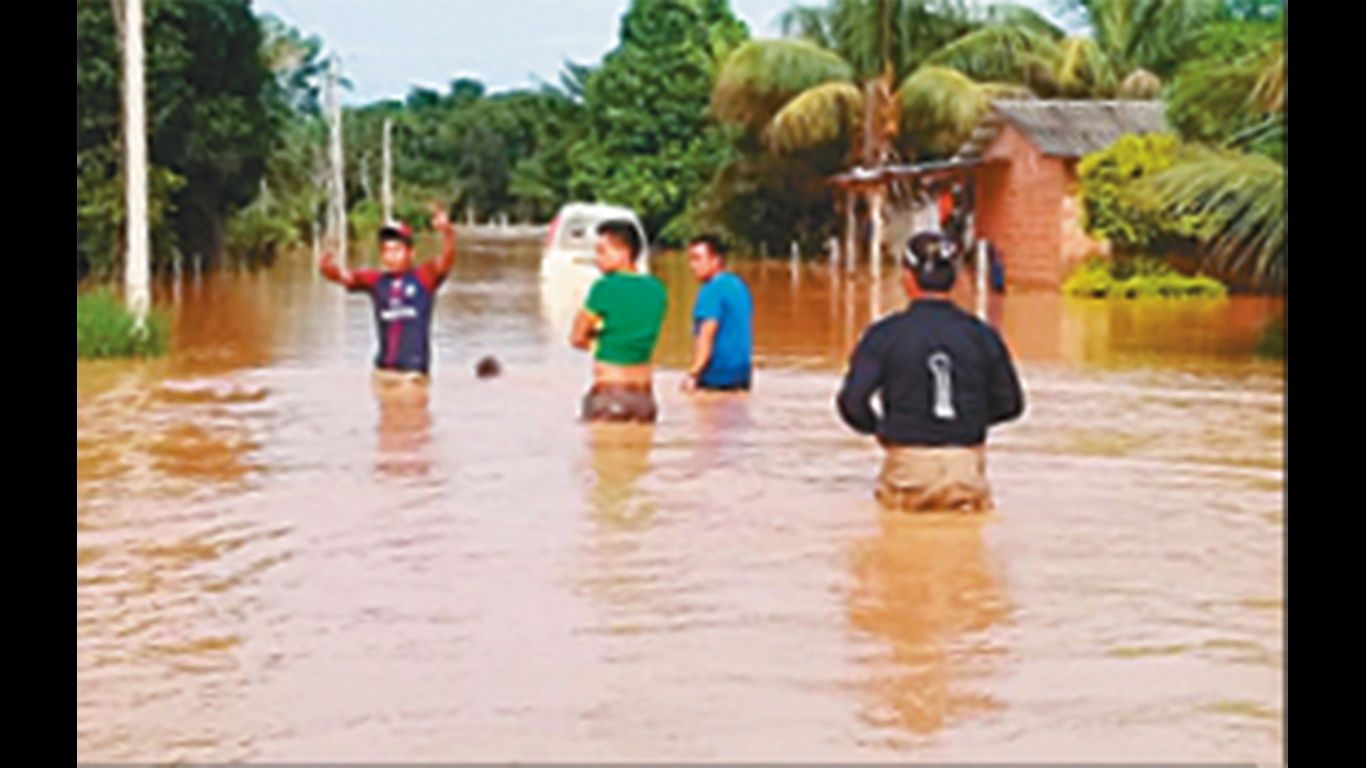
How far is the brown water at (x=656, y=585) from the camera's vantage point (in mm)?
6902

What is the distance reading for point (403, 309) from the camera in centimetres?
1642

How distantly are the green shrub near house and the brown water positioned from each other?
64.1 ft

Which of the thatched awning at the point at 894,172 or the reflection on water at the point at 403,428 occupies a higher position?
the thatched awning at the point at 894,172

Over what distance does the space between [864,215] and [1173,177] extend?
32.0m

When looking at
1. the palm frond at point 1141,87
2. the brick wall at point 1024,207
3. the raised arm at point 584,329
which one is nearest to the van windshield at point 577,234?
the brick wall at point 1024,207

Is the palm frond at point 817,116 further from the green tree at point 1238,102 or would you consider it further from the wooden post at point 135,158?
the wooden post at point 135,158

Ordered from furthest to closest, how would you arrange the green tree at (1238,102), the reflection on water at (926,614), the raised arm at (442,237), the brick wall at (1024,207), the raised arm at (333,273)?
the brick wall at (1024,207), the green tree at (1238,102), the raised arm at (333,273), the raised arm at (442,237), the reflection on water at (926,614)

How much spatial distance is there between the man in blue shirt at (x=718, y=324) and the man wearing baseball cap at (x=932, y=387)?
5202 mm

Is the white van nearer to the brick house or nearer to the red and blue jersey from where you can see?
the brick house

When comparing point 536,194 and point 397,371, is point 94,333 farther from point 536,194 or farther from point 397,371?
point 536,194

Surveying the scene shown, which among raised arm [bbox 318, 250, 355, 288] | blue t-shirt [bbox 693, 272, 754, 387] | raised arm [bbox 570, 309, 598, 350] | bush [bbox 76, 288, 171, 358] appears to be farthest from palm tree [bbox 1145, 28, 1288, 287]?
bush [bbox 76, 288, 171, 358]

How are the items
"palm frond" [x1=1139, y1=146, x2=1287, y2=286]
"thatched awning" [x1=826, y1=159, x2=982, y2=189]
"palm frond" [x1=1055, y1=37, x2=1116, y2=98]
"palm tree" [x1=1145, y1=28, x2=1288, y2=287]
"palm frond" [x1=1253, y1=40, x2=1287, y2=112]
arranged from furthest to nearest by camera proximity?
"palm frond" [x1=1055, y1=37, x2=1116, y2=98], "thatched awning" [x1=826, y1=159, x2=982, y2=189], "palm frond" [x1=1139, y1=146, x2=1287, y2=286], "palm tree" [x1=1145, y1=28, x2=1288, y2=287], "palm frond" [x1=1253, y1=40, x2=1287, y2=112]

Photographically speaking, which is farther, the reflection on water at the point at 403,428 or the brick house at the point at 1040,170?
the brick house at the point at 1040,170

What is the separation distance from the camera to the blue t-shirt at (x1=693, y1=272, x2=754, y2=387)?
15945mm
